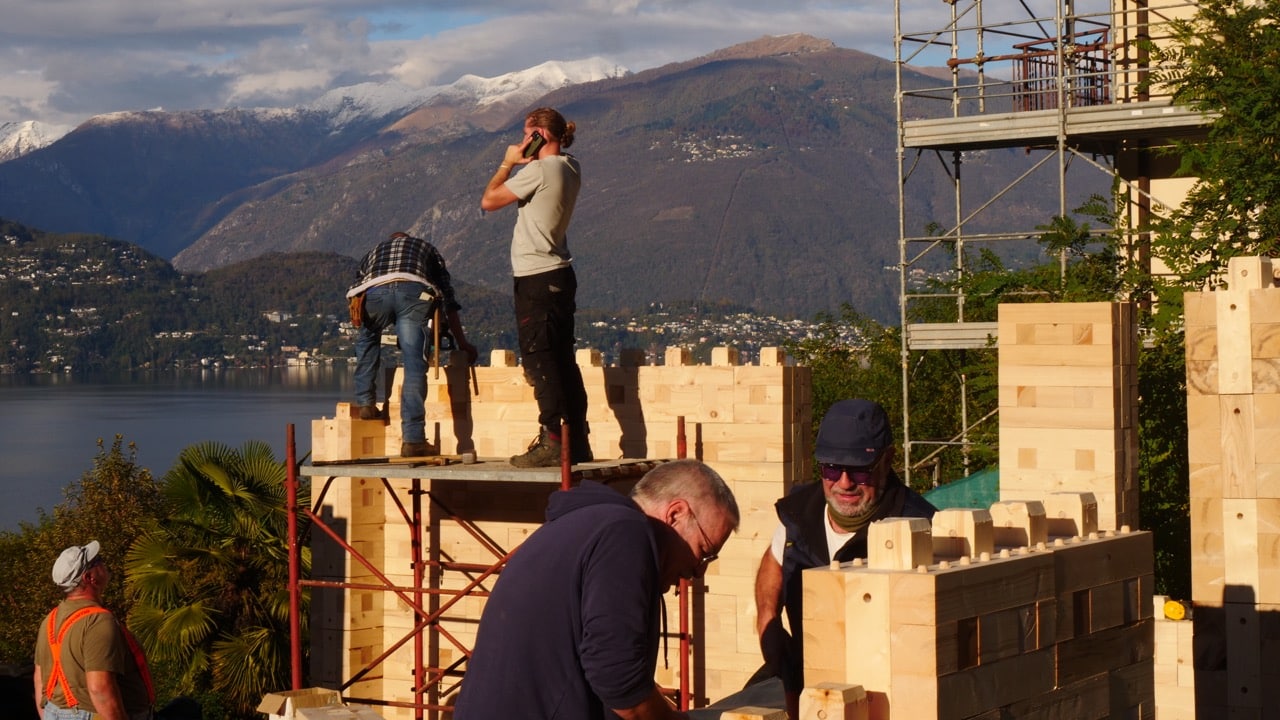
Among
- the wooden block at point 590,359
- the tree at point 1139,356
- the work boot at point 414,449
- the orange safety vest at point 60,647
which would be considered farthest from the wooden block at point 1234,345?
the work boot at point 414,449

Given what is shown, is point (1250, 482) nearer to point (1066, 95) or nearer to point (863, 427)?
point (863, 427)

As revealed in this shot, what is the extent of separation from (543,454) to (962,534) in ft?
21.4

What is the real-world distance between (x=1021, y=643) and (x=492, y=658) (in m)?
1.97

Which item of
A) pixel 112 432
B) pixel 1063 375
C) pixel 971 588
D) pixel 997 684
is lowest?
pixel 112 432

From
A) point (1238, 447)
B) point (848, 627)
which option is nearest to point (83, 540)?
point (1238, 447)

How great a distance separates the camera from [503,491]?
563 inches

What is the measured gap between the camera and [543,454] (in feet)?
39.2

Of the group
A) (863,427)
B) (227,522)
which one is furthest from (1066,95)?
(863,427)

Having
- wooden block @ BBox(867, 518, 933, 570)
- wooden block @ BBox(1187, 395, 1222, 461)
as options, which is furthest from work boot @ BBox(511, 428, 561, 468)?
wooden block @ BBox(867, 518, 933, 570)

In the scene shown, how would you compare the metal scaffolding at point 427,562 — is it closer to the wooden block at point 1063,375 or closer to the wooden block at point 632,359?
the wooden block at point 632,359

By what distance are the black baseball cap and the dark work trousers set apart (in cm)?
495

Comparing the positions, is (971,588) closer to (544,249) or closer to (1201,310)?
(1201,310)

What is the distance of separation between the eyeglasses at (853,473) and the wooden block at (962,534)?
691 millimetres

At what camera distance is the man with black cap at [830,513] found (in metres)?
6.40
